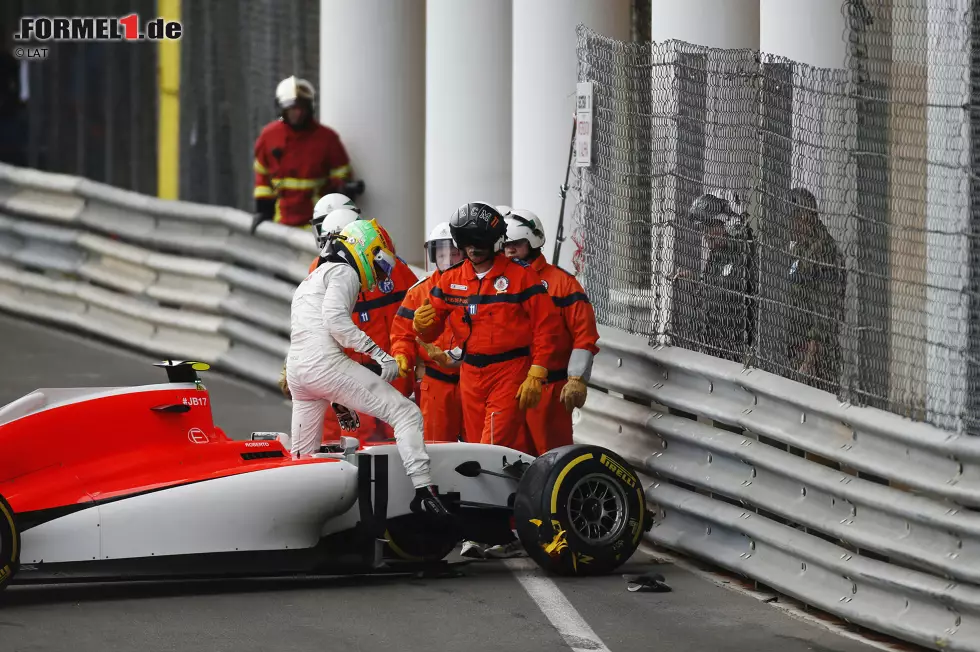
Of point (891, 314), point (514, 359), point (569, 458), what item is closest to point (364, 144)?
point (514, 359)

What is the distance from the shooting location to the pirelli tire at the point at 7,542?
8.16 meters

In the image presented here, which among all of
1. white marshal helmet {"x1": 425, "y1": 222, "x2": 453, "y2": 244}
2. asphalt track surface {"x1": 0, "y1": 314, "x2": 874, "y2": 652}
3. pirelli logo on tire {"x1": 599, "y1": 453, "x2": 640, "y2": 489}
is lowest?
asphalt track surface {"x1": 0, "y1": 314, "x2": 874, "y2": 652}

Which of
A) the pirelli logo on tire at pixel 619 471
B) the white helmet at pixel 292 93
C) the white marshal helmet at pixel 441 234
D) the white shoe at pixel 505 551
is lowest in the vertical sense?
the white shoe at pixel 505 551

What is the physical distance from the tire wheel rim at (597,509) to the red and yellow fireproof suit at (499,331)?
1.02 meters

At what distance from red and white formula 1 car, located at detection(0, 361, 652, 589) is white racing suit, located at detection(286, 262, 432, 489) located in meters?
0.21

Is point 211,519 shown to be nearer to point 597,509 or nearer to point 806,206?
point 597,509

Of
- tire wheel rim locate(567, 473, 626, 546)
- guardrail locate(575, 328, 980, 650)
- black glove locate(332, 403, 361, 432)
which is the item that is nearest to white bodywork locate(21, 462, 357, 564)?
tire wheel rim locate(567, 473, 626, 546)

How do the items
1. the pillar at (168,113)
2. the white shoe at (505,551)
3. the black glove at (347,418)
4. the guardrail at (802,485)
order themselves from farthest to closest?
the pillar at (168,113)
the black glove at (347,418)
the white shoe at (505,551)
the guardrail at (802,485)

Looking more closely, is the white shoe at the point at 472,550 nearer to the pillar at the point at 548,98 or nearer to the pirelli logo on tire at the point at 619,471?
the pirelli logo on tire at the point at 619,471

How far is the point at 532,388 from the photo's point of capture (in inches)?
391

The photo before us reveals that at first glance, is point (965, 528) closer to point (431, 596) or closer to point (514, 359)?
point (431, 596)

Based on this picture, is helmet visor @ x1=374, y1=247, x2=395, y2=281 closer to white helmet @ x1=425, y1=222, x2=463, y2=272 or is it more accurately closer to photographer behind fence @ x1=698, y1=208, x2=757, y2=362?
white helmet @ x1=425, y1=222, x2=463, y2=272

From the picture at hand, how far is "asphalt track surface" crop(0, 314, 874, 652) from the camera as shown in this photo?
25.7ft

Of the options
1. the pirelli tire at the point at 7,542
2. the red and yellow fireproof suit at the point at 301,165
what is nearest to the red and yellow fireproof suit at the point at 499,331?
the pirelli tire at the point at 7,542
